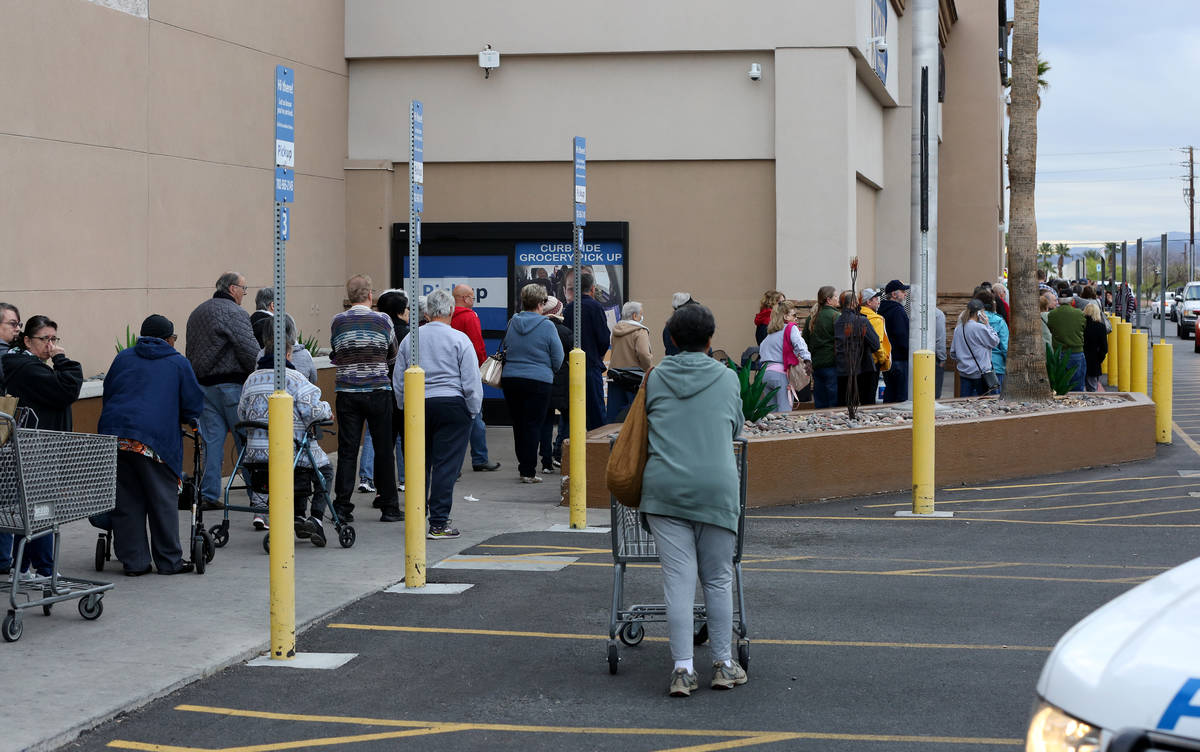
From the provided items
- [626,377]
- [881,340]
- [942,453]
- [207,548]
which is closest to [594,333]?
[626,377]

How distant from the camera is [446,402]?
10.4m

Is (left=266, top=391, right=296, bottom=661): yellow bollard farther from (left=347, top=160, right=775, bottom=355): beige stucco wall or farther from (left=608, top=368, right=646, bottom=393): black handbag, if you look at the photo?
(left=347, top=160, right=775, bottom=355): beige stucco wall

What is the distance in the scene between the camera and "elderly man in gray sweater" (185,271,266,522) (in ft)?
38.9

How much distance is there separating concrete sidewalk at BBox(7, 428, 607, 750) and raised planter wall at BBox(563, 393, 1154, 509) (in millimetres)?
1570

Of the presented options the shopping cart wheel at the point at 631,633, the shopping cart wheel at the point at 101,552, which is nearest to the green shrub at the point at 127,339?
the shopping cart wheel at the point at 101,552

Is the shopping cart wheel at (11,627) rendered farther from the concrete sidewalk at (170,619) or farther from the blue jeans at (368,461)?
the blue jeans at (368,461)

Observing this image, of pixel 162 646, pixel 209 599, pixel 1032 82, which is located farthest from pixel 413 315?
pixel 1032 82

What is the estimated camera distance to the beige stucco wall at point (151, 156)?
13047 millimetres

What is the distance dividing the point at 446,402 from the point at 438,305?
854mm

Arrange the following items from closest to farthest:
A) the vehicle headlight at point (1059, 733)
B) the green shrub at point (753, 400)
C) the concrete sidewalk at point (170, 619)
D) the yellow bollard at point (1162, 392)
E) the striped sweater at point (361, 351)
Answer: the vehicle headlight at point (1059, 733) → the concrete sidewalk at point (170, 619) → the striped sweater at point (361, 351) → the green shrub at point (753, 400) → the yellow bollard at point (1162, 392)

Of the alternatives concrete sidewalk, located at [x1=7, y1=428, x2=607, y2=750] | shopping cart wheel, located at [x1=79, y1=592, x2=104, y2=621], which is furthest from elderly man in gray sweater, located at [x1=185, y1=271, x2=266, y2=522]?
shopping cart wheel, located at [x1=79, y1=592, x2=104, y2=621]

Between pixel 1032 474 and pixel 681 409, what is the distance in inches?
344

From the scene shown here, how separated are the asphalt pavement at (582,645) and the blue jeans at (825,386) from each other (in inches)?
181

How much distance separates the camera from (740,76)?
18.6 metres
